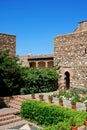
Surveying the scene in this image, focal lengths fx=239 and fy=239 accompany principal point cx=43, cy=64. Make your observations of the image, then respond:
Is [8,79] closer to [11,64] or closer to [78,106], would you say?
[11,64]

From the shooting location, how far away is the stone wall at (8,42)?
23.1 meters

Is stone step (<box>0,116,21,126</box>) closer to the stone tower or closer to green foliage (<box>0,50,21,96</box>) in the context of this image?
green foliage (<box>0,50,21,96</box>)

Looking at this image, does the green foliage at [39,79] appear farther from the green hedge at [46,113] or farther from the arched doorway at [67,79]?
the green hedge at [46,113]

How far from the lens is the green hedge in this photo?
12.1 meters

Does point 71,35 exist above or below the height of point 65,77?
above

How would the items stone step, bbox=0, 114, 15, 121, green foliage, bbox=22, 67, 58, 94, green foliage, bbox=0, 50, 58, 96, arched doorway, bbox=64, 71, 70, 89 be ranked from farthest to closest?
arched doorway, bbox=64, 71, 70, 89 → green foliage, bbox=22, 67, 58, 94 → green foliage, bbox=0, 50, 58, 96 → stone step, bbox=0, 114, 15, 121

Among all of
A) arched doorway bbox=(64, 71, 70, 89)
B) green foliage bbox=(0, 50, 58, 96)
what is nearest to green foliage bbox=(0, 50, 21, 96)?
green foliage bbox=(0, 50, 58, 96)

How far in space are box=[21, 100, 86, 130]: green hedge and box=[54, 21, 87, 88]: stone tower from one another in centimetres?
592

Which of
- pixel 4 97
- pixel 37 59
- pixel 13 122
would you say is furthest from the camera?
pixel 37 59

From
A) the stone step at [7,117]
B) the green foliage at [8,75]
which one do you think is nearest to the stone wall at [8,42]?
the green foliage at [8,75]

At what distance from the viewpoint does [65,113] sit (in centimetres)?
1228

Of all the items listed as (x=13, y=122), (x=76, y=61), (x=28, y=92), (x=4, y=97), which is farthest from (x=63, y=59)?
(x=13, y=122)

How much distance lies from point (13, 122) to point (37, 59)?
44.1 feet

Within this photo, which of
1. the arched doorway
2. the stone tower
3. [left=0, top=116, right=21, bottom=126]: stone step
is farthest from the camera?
the arched doorway
